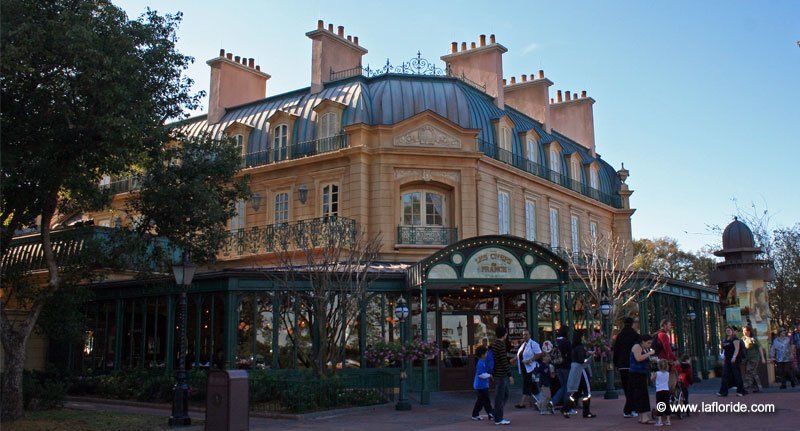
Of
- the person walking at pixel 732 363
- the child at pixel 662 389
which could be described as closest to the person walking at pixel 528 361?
the child at pixel 662 389

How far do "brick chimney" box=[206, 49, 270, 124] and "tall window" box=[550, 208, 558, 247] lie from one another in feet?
43.7

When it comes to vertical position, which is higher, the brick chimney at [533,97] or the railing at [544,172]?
the brick chimney at [533,97]

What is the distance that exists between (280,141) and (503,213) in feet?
27.3

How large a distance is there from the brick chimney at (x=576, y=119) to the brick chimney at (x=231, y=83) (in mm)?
13575

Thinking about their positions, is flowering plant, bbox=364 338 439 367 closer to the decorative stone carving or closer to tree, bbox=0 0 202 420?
tree, bbox=0 0 202 420

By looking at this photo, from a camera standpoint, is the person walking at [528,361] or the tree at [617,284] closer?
the person walking at [528,361]

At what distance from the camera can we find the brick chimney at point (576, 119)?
117 ft

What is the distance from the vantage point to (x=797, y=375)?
72.5 ft

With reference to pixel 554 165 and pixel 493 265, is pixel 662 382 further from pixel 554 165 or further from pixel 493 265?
pixel 554 165

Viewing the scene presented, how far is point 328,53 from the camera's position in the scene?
28.6 metres

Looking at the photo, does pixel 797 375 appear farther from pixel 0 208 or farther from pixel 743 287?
pixel 0 208

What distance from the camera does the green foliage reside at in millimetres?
16953

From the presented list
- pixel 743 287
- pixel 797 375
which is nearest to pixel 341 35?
pixel 743 287

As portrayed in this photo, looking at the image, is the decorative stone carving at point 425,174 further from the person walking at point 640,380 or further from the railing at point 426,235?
the person walking at point 640,380
